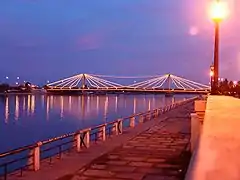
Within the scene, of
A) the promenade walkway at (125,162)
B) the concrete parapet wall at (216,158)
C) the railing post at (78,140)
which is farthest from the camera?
the railing post at (78,140)

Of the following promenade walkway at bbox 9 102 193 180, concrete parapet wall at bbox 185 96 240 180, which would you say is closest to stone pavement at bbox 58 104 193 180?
promenade walkway at bbox 9 102 193 180

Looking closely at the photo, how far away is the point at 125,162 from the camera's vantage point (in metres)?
15.4

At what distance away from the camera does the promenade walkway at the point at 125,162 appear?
42.5 ft

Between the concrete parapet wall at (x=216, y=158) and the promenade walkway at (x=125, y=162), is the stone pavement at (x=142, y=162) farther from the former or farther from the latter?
the concrete parapet wall at (x=216, y=158)

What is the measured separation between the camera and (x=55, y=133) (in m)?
55.1

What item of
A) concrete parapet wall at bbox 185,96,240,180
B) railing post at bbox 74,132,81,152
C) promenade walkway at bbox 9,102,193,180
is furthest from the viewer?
railing post at bbox 74,132,81,152

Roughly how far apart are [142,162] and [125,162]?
0.56 meters

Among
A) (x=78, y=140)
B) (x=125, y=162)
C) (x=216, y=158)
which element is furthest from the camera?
(x=78, y=140)

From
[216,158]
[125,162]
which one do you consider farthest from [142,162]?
[216,158]

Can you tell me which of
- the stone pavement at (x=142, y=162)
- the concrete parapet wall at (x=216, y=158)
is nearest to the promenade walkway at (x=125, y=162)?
the stone pavement at (x=142, y=162)

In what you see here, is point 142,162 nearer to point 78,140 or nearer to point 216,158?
point 78,140

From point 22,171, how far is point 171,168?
4372mm

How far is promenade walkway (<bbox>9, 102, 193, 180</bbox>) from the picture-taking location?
510 inches

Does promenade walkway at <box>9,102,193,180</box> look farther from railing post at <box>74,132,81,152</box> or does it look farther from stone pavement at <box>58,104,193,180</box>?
railing post at <box>74,132,81,152</box>
